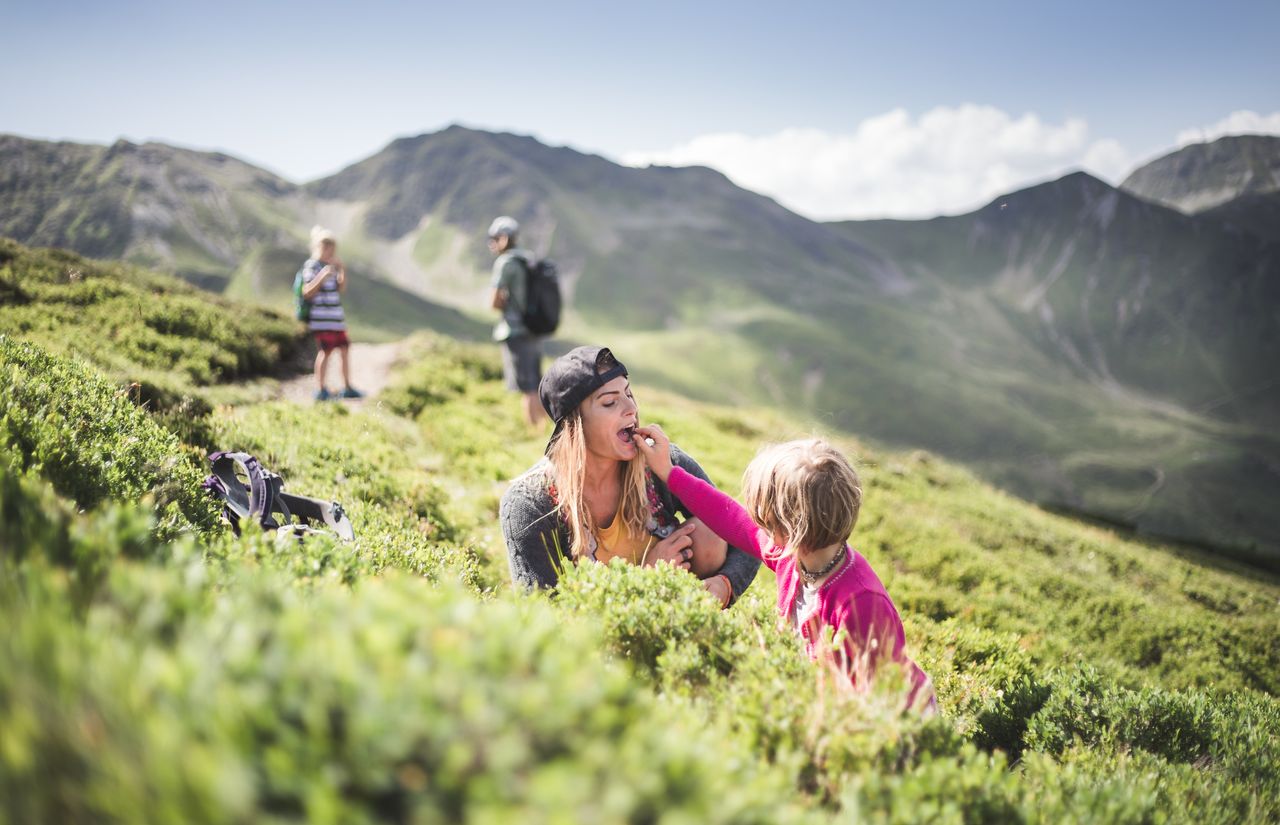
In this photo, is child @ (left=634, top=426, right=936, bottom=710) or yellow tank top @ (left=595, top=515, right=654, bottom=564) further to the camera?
yellow tank top @ (left=595, top=515, right=654, bottom=564)

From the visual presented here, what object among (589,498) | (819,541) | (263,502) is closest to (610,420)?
(589,498)

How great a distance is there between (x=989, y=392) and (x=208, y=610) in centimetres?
18284

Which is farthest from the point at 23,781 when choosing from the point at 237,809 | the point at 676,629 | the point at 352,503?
the point at 352,503

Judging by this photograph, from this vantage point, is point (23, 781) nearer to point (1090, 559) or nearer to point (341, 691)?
point (341, 691)

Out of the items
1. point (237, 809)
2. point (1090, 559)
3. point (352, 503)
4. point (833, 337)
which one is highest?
point (833, 337)

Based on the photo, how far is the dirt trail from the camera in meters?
12.3

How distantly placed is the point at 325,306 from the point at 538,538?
364 inches

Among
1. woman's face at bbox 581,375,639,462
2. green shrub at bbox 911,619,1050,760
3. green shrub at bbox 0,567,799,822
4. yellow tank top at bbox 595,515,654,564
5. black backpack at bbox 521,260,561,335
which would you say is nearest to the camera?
green shrub at bbox 0,567,799,822

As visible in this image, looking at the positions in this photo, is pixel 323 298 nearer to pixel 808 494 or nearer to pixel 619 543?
pixel 619 543

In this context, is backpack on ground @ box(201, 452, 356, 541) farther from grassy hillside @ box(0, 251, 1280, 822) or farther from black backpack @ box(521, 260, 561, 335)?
black backpack @ box(521, 260, 561, 335)

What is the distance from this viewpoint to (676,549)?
4.63 meters

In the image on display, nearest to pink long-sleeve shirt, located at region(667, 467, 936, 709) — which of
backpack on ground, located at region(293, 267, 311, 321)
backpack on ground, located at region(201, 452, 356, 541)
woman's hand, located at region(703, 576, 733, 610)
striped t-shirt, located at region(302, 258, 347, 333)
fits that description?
woman's hand, located at region(703, 576, 733, 610)

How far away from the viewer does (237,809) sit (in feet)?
3.84

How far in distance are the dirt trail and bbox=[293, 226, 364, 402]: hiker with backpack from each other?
81 centimetres
